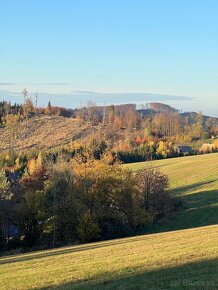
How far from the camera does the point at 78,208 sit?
43.4 meters

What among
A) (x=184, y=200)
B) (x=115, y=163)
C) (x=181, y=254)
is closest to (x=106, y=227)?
(x=115, y=163)

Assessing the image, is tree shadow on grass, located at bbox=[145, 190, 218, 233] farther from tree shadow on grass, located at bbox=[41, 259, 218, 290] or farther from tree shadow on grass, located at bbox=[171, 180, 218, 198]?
tree shadow on grass, located at bbox=[41, 259, 218, 290]

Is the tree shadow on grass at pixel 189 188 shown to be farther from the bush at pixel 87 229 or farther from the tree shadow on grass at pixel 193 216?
the bush at pixel 87 229

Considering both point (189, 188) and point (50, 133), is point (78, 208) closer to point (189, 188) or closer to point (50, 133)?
point (189, 188)

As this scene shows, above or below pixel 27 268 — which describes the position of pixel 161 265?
above

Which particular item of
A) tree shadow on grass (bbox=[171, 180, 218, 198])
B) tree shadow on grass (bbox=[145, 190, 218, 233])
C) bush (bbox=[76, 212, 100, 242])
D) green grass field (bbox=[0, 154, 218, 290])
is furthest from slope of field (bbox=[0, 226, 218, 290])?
tree shadow on grass (bbox=[171, 180, 218, 198])

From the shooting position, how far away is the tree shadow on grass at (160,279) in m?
11.6

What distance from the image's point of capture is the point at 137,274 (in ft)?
45.6

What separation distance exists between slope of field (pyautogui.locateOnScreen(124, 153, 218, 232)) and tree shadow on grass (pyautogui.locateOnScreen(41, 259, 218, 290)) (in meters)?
26.3

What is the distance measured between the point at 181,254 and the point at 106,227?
28.4 m

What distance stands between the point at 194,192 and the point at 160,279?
4881cm

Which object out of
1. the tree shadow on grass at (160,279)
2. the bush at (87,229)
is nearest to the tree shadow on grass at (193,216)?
the bush at (87,229)

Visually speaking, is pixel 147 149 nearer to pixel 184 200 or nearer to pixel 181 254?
pixel 184 200

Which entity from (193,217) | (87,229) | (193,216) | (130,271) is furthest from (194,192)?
(130,271)
